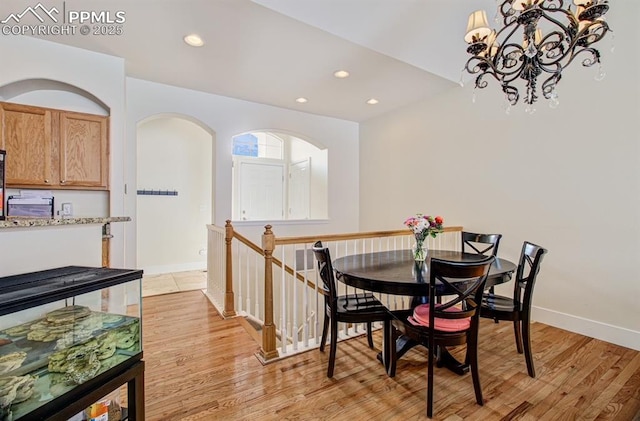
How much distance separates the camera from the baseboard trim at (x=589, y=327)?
2660 mm

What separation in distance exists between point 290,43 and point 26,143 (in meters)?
2.80

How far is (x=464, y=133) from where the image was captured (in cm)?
401

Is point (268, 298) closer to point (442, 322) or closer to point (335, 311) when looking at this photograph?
point (335, 311)

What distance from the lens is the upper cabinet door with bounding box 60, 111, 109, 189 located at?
304cm

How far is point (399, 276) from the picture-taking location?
6.75ft

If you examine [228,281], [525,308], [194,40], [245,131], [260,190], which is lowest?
[228,281]

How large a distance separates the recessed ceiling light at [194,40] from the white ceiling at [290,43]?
0.06m

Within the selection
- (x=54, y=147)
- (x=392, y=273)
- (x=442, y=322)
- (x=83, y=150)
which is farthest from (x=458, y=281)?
(x=54, y=147)

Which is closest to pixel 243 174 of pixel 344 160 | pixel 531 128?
pixel 344 160

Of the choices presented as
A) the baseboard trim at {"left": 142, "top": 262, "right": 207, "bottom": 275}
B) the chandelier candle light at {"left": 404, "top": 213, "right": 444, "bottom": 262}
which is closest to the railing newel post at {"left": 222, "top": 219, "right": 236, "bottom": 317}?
the chandelier candle light at {"left": 404, "top": 213, "right": 444, "bottom": 262}

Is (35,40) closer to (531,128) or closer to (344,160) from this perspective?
(344,160)

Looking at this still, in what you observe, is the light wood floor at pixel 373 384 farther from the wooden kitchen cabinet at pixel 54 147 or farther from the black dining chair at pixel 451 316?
the wooden kitchen cabinet at pixel 54 147

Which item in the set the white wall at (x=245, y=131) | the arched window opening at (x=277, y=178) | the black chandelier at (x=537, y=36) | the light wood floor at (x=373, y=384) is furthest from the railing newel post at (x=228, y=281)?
the black chandelier at (x=537, y=36)

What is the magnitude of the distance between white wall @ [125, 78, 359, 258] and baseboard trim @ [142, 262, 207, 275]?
0.87m
